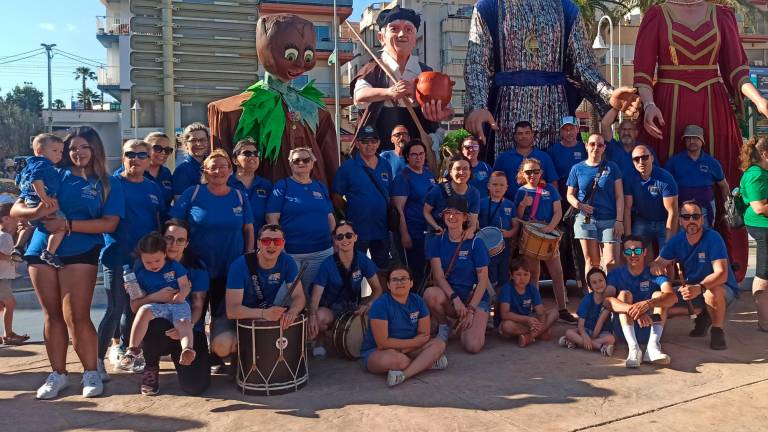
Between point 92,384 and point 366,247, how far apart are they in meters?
2.05

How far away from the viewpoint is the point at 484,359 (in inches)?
174

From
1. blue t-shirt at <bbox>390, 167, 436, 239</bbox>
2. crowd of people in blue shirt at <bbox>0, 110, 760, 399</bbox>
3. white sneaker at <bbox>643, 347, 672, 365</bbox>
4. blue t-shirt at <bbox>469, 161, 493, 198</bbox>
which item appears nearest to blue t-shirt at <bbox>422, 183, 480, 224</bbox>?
crowd of people in blue shirt at <bbox>0, 110, 760, 399</bbox>

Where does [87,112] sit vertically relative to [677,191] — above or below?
above

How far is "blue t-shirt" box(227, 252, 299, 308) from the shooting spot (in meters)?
4.03

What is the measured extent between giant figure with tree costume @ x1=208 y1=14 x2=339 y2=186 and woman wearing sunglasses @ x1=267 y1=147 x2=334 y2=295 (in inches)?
19.1

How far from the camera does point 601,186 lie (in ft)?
17.3

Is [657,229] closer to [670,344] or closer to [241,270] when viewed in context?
[670,344]

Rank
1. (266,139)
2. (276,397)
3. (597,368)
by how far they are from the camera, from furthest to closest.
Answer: (266,139)
(597,368)
(276,397)

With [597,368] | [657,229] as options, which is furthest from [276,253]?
[657,229]

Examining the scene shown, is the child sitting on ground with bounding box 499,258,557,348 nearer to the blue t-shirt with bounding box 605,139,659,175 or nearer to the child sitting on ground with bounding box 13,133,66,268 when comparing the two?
the blue t-shirt with bounding box 605,139,659,175

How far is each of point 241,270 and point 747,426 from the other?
2.66 meters

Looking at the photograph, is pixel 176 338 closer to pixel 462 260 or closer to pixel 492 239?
pixel 462 260

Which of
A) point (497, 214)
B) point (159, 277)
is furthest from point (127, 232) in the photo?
point (497, 214)

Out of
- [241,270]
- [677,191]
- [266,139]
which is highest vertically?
[266,139]
